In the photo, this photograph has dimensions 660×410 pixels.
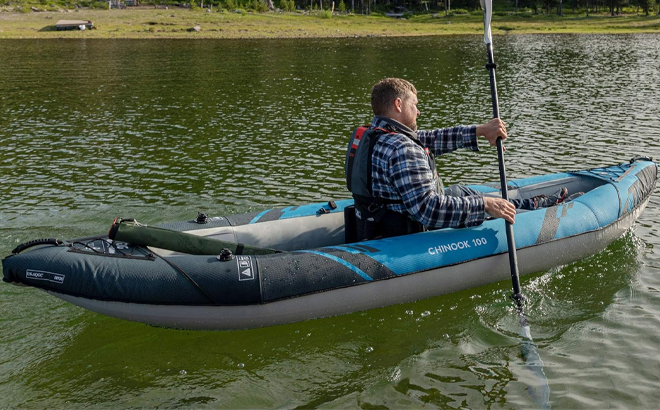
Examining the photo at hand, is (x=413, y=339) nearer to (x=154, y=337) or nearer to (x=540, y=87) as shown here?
(x=154, y=337)

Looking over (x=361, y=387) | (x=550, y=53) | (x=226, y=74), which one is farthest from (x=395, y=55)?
(x=361, y=387)

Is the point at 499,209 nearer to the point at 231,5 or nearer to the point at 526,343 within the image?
the point at 526,343

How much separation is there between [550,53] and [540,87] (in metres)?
14.3

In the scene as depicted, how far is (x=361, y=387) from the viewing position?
568cm

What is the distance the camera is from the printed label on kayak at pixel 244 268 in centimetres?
609

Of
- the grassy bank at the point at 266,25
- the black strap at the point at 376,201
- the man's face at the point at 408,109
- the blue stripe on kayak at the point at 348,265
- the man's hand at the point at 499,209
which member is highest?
the grassy bank at the point at 266,25

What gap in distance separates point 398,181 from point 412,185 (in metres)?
0.15

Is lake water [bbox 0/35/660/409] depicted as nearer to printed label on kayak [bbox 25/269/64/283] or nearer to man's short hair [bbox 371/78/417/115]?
printed label on kayak [bbox 25/269/64/283]

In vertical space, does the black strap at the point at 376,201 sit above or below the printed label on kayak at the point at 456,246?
above

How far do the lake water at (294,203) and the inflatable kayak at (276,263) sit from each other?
343 millimetres

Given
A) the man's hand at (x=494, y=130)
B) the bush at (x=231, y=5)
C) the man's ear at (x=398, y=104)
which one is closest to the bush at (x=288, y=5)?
the bush at (x=231, y=5)

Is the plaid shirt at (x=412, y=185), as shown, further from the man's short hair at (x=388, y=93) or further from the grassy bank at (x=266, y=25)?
the grassy bank at (x=266, y=25)

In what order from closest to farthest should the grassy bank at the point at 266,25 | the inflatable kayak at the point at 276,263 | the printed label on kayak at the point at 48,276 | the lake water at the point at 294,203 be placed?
the lake water at the point at 294,203
the printed label on kayak at the point at 48,276
the inflatable kayak at the point at 276,263
the grassy bank at the point at 266,25

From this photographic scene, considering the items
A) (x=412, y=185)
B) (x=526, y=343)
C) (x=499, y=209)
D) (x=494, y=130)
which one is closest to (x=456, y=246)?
(x=499, y=209)
